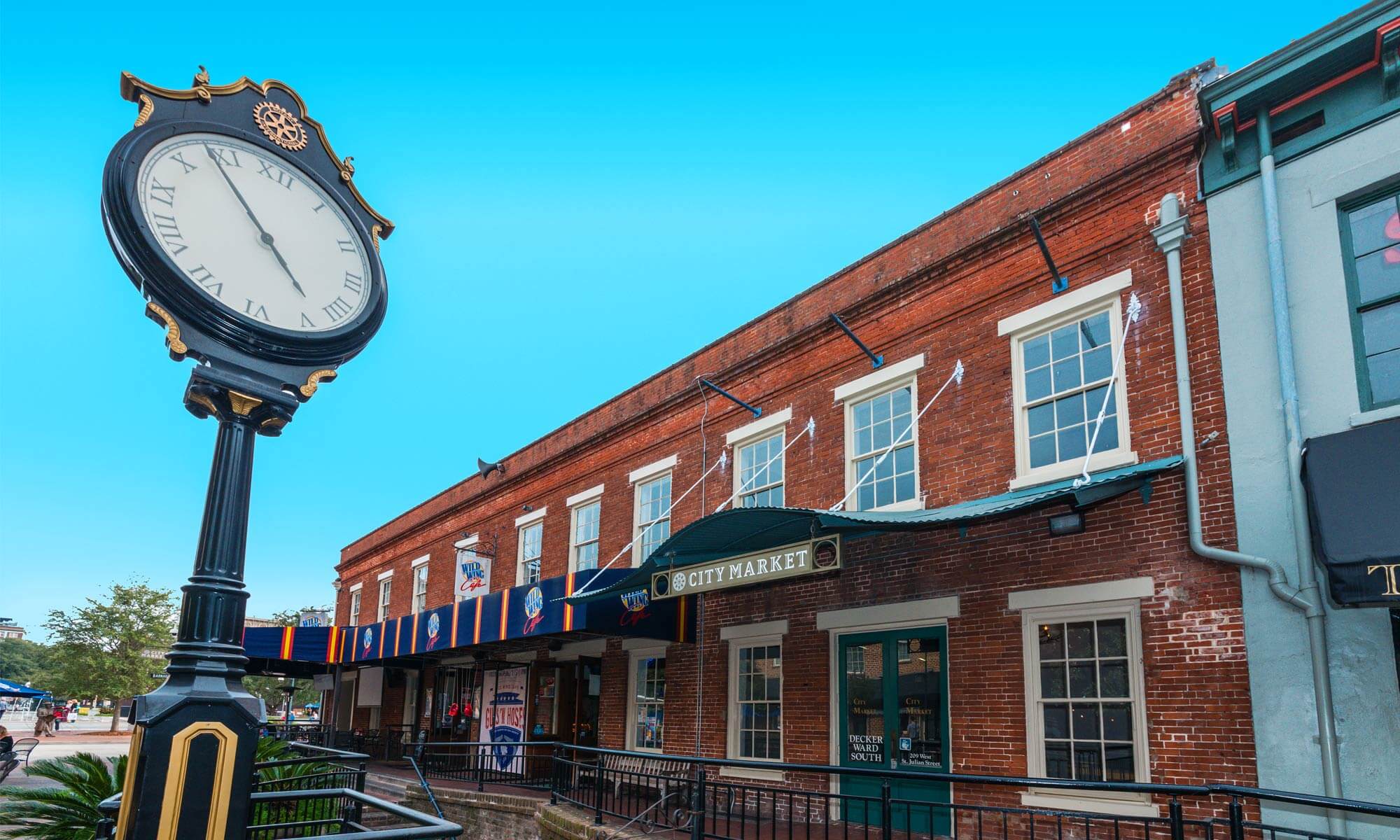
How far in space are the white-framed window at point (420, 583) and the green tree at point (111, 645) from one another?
24.7 meters

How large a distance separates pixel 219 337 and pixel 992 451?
851 centimetres

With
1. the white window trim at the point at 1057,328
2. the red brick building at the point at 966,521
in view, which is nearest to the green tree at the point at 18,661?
the red brick building at the point at 966,521

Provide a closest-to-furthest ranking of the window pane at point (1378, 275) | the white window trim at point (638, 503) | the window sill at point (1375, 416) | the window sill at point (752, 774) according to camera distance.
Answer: the window sill at point (1375, 416) → the window pane at point (1378, 275) → the window sill at point (752, 774) → the white window trim at point (638, 503)

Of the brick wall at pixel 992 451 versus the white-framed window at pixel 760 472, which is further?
the white-framed window at pixel 760 472

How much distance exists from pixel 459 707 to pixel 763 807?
12098mm

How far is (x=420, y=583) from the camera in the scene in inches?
1078

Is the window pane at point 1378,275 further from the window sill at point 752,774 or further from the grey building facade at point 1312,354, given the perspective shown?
the window sill at point 752,774

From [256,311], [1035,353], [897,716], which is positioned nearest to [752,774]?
[897,716]

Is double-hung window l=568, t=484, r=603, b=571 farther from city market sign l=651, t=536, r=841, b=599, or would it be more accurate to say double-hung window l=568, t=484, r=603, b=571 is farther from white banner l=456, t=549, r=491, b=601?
city market sign l=651, t=536, r=841, b=599

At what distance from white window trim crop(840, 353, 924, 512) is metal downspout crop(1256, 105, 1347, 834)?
4.25 m

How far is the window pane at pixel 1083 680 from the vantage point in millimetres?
9273

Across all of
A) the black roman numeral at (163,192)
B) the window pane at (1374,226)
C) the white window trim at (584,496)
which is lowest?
the black roman numeral at (163,192)

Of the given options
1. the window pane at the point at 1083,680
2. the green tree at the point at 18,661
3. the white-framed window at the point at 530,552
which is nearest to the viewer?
the window pane at the point at 1083,680

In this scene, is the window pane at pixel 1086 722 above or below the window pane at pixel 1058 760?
above
